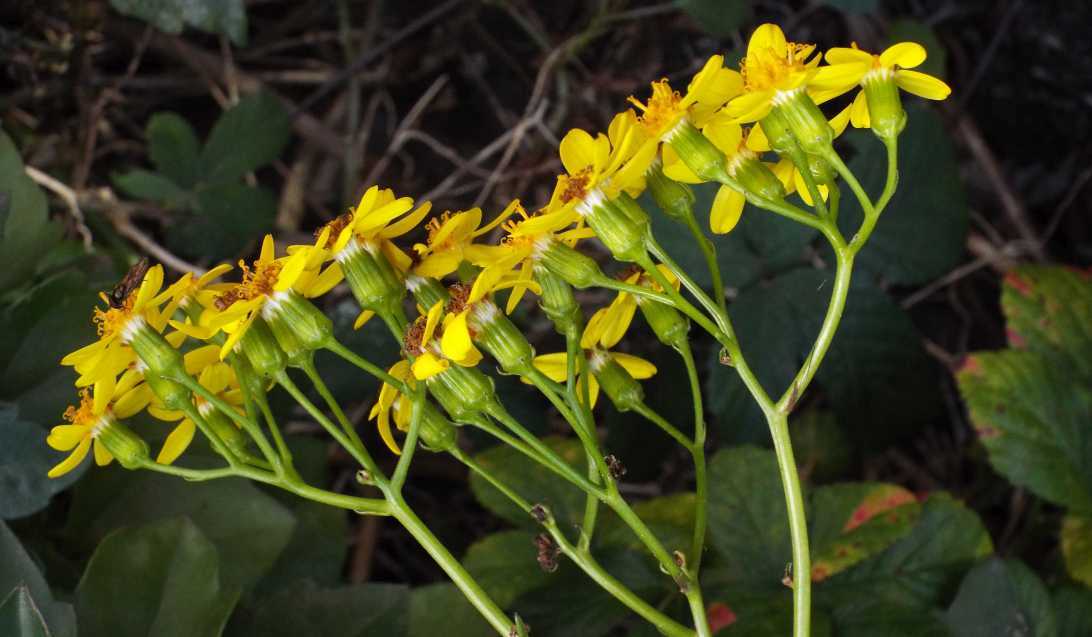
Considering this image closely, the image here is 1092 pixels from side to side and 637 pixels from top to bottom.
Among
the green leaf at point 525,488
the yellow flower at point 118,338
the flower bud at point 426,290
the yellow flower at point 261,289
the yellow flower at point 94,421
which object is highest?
the yellow flower at point 118,338

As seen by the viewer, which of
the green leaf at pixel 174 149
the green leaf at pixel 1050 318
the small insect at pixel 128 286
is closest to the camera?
the small insect at pixel 128 286

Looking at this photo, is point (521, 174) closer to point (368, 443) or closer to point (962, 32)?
A: point (368, 443)

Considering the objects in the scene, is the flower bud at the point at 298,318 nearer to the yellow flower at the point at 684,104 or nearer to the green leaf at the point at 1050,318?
the yellow flower at the point at 684,104

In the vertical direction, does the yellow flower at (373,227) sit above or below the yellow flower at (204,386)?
above

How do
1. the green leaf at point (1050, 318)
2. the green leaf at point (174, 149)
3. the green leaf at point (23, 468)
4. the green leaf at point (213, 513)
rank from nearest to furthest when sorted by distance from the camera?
1. the green leaf at point (23, 468)
2. the green leaf at point (213, 513)
3. the green leaf at point (1050, 318)
4. the green leaf at point (174, 149)

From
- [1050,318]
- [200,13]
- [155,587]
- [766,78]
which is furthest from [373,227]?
→ [1050,318]

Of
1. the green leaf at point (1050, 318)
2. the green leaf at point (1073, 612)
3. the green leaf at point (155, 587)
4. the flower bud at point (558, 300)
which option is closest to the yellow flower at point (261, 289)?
the flower bud at point (558, 300)
